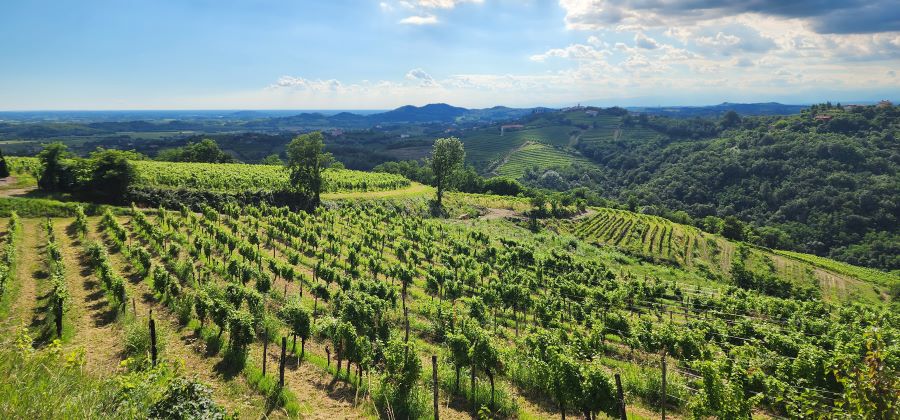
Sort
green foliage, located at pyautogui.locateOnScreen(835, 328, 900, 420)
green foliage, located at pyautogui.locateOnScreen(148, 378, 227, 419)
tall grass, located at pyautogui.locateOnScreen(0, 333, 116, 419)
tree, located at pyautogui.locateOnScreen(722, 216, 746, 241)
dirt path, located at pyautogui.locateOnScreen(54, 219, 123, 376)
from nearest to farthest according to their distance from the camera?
tall grass, located at pyautogui.locateOnScreen(0, 333, 116, 419) < green foliage, located at pyautogui.locateOnScreen(835, 328, 900, 420) < green foliage, located at pyautogui.locateOnScreen(148, 378, 227, 419) < dirt path, located at pyautogui.locateOnScreen(54, 219, 123, 376) < tree, located at pyautogui.locateOnScreen(722, 216, 746, 241)

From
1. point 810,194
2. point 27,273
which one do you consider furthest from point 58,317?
point 810,194

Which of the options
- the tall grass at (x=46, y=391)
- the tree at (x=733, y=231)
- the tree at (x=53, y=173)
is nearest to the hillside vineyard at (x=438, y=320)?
the tall grass at (x=46, y=391)

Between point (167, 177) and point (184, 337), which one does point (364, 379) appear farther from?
point (167, 177)

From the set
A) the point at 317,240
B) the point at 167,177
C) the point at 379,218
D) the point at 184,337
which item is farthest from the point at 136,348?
the point at 167,177

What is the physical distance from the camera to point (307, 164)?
76.2 metres

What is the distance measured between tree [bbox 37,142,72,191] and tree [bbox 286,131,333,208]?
30641 mm

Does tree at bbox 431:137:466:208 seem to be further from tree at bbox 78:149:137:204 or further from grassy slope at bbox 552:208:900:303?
tree at bbox 78:149:137:204

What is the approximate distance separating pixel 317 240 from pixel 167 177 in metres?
37.8

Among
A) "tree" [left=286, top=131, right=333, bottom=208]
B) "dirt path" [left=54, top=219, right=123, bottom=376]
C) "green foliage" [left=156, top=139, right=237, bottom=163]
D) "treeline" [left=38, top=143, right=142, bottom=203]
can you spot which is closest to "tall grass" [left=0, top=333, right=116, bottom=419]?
"dirt path" [left=54, top=219, right=123, bottom=376]

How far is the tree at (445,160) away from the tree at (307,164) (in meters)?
26.7

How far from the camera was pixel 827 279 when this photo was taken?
81938 millimetres

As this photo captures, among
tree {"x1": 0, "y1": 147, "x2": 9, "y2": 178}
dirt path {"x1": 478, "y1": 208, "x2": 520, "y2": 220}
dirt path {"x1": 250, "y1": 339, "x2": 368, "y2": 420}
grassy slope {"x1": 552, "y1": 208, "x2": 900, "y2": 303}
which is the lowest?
grassy slope {"x1": 552, "y1": 208, "x2": 900, "y2": 303}

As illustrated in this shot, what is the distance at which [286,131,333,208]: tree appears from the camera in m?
75.2

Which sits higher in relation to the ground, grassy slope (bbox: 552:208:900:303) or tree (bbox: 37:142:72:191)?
tree (bbox: 37:142:72:191)
